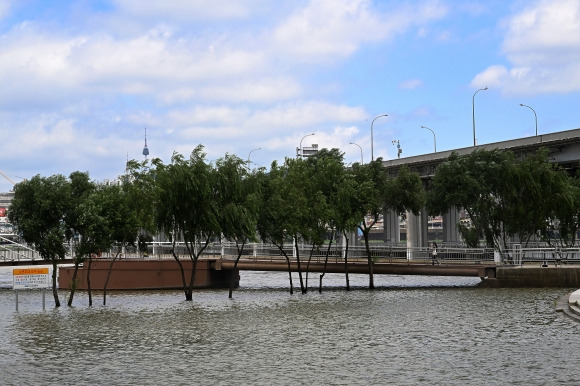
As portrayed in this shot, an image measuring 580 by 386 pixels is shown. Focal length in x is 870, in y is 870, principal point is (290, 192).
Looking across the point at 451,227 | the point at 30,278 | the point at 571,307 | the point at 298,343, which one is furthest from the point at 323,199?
the point at 451,227

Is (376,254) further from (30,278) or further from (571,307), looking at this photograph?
(571,307)

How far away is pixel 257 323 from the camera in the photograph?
119 feet

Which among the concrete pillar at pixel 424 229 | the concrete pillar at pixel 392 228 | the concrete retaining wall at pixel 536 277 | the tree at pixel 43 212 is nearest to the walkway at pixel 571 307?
the concrete retaining wall at pixel 536 277

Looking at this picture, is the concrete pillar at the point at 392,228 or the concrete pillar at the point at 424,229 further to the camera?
the concrete pillar at the point at 392,228

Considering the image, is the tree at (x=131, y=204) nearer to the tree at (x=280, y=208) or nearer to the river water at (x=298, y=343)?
the river water at (x=298, y=343)

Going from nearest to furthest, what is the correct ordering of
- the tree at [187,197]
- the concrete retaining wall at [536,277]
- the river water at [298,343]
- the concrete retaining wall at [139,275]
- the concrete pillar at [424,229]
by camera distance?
the river water at [298,343]
the tree at [187,197]
the concrete retaining wall at [536,277]
the concrete retaining wall at [139,275]
the concrete pillar at [424,229]

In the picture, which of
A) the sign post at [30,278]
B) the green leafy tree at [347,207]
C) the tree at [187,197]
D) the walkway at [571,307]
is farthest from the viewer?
the green leafy tree at [347,207]

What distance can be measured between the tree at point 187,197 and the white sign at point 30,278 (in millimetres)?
8131

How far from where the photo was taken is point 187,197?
2018 inches

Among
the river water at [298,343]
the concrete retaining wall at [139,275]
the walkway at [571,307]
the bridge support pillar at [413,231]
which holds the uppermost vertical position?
the bridge support pillar at [413,231]

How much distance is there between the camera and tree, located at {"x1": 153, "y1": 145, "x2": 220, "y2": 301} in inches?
1994

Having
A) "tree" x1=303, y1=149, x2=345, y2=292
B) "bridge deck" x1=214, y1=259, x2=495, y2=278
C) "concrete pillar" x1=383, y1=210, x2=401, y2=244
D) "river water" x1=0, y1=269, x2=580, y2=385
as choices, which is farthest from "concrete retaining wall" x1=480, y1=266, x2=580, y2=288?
"concrete pillar" x1=383, y1=210, x2=401, y2=244

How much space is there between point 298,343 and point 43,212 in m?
22.9

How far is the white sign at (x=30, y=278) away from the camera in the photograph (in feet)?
149
